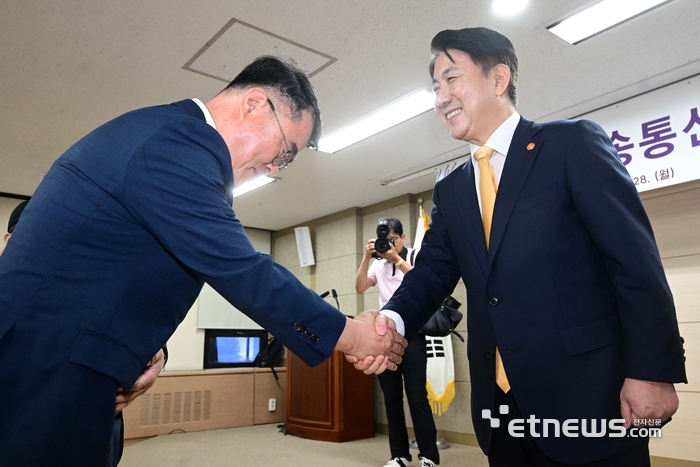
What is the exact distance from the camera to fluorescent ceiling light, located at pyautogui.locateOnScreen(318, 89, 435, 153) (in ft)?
11.3

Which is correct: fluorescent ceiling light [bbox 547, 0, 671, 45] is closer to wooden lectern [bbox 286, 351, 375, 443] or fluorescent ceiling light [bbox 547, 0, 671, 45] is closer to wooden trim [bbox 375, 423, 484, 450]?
wooden lectern [bbox 286, 351, 375, 443]

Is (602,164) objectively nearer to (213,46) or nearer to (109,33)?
(213,46)

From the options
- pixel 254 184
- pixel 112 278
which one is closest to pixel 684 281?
pixel 112 278

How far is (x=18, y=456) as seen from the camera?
0.83 m

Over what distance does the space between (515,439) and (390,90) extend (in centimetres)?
263

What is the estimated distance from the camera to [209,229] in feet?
3.22

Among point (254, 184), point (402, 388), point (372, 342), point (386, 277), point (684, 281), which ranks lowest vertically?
point (402, 388)

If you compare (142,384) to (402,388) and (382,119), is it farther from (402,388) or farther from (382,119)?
(382,119)

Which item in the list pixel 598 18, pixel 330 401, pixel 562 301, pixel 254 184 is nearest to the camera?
pixel 562 301

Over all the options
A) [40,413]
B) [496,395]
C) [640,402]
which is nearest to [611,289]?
[640,402]

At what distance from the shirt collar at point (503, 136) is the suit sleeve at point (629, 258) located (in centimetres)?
23

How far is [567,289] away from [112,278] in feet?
3.05

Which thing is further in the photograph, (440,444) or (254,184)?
(254,184)

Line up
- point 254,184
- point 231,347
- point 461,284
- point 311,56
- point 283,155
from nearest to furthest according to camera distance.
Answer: point 283,155, point 311,56, point 461,284, point 254,184, point 231,347
